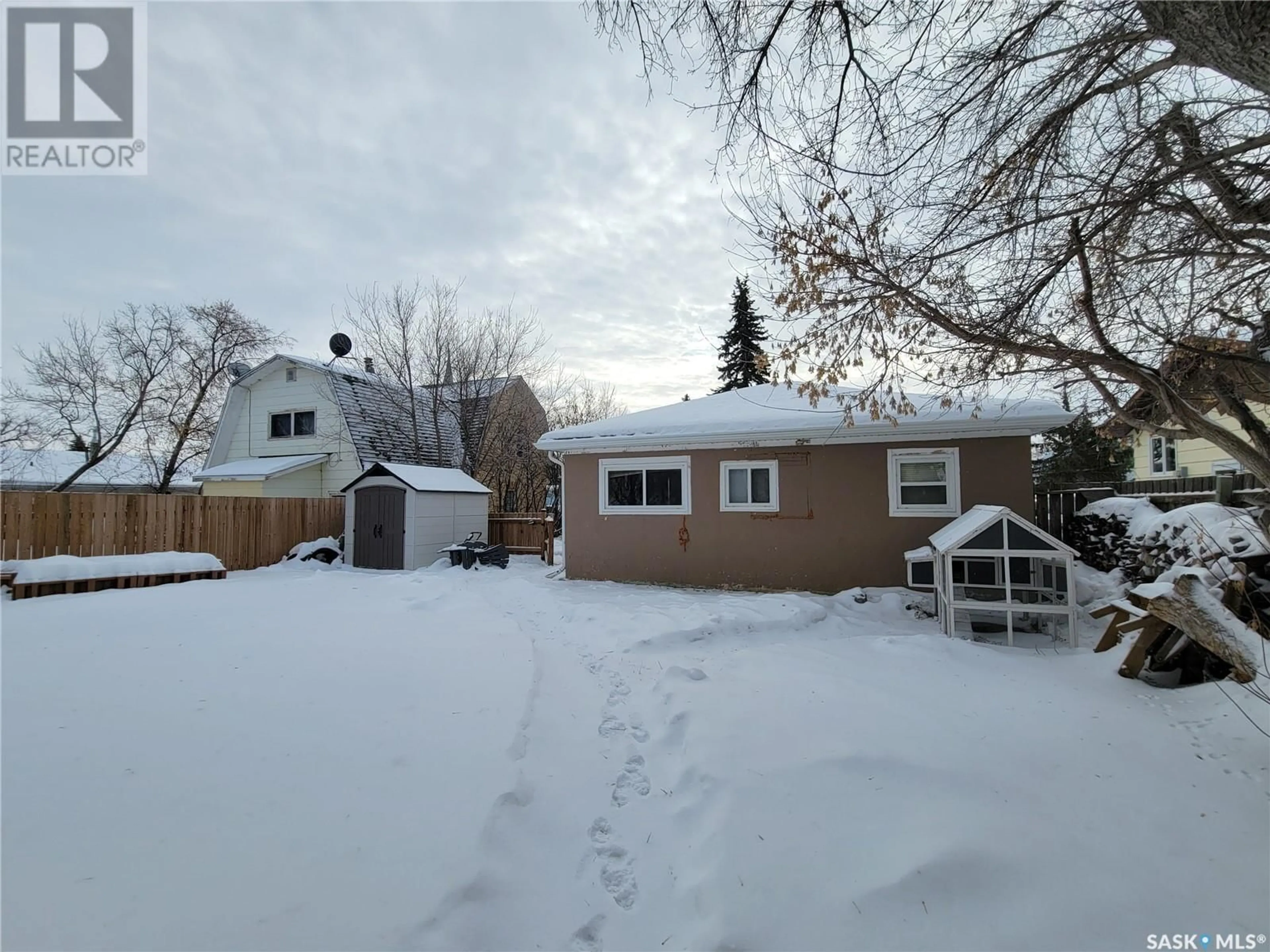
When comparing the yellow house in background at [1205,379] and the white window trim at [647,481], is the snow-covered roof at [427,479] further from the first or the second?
the yellow house in background at [1205,379]

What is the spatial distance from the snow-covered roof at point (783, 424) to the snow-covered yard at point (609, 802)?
386 cm

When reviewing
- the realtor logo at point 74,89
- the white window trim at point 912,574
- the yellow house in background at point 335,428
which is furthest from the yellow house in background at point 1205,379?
the yellow house in background at point 335,428

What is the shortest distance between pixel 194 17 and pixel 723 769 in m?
7.66

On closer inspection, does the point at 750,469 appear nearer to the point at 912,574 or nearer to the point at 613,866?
the point at 912,574

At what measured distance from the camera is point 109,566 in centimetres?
Result: 839

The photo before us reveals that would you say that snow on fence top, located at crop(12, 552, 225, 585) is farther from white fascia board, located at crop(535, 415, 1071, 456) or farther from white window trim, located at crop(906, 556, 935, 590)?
white window trim, located at crop(906, 556, 935, 590)

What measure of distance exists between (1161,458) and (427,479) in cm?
1865

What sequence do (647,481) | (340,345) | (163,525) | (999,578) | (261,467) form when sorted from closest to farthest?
(999,578) → (647,481) → (163,525) → (261,467) → (340,345)

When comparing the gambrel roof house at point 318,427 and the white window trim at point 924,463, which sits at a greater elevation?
the gambrel roof house at point 318,427

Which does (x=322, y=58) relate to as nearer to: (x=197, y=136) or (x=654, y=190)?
(x=197, y=136)

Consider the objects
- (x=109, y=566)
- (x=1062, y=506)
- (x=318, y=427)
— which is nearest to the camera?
(x=109, y=566)

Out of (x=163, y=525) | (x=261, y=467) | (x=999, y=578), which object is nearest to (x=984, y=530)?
(x=999, y=578)

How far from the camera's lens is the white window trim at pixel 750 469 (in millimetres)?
8867

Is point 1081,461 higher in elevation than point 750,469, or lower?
higher
